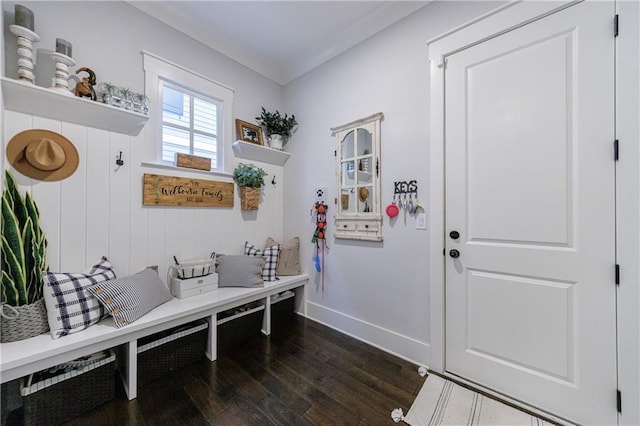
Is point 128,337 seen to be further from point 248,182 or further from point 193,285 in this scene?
point 248,182

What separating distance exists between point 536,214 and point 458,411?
4.03 feet

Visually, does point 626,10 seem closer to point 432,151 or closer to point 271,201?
point 432,151

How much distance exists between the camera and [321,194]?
253cm

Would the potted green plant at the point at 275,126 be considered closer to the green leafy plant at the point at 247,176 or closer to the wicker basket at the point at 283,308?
the green leafy plant at the point at 247,176

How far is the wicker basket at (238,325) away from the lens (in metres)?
2.01

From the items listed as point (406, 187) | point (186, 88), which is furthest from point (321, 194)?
point (186, 88)

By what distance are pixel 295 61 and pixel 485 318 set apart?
9.69 feet

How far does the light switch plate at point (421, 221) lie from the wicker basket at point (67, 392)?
2193 millimetres

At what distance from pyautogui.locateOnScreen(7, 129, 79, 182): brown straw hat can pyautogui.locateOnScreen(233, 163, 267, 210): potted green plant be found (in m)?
1.20

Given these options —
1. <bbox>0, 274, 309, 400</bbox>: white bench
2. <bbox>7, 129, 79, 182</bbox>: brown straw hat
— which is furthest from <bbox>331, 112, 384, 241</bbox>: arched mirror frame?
<bbox>7, 129, 79, 182</bbox>: brown straw hat

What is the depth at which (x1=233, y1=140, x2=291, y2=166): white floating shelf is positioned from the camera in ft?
8.14

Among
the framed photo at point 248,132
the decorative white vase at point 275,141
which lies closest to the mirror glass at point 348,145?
the decorative white vase at point 275,141

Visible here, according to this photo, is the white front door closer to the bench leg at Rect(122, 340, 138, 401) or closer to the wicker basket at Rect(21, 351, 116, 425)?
the bench leg at Rect(122, 340, 138, 401)

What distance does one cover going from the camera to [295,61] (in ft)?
8.87
